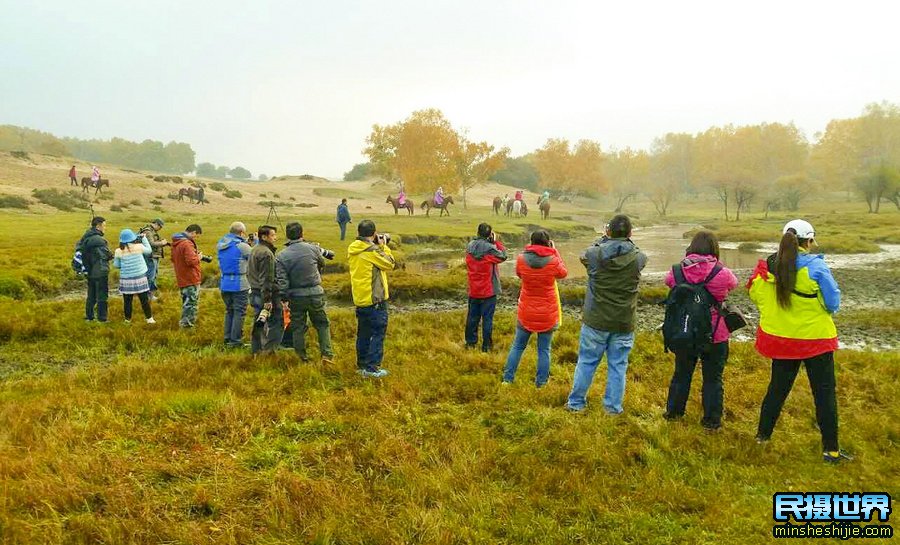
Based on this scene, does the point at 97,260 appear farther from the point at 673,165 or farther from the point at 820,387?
the point at 673,165

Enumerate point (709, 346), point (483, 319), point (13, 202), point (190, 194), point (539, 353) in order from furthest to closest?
point (190, 194) < point (13, 202) < point (483, 319) < point (539, 353) < point (709, 346)

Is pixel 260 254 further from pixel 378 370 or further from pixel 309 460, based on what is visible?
pixel 309 460

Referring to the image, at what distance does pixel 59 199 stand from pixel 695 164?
99032 mm

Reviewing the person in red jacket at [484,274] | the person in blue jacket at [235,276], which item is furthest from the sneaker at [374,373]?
the person in blue jacket at [235,276]

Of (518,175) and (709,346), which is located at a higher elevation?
(518,175)

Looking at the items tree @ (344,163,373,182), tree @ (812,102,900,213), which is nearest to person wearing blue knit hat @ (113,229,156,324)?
tree @ (812,102,900,213)

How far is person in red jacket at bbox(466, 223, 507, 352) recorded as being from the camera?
902 cm

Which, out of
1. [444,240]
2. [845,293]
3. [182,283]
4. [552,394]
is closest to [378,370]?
[552,394]

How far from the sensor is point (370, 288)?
7613mm

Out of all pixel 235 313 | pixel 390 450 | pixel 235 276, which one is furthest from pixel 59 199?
pixel 390 450

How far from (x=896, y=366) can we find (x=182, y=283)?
43.9 feet

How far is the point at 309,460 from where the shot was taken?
4918mm

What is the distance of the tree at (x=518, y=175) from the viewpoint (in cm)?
10088

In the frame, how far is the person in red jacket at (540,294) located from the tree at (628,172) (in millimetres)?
94546
